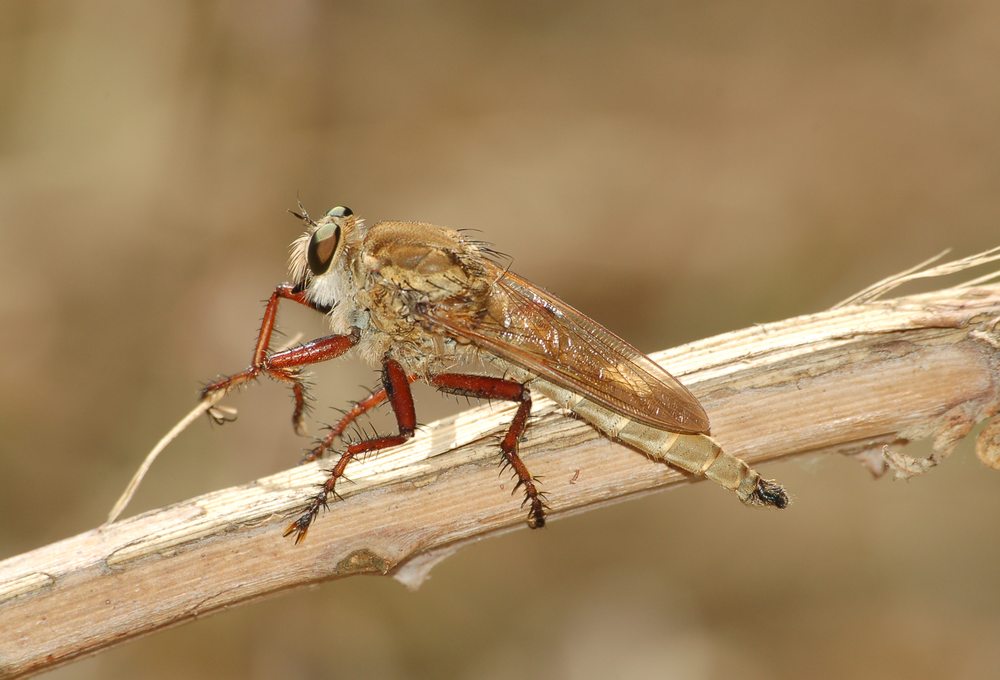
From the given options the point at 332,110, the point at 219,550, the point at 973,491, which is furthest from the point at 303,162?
the point at 973,491

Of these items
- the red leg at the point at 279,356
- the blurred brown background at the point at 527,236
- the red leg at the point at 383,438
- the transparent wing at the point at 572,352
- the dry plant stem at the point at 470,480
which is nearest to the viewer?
the dry plant stem at the point at 470,480

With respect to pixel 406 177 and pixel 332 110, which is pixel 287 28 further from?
pixel 406 177

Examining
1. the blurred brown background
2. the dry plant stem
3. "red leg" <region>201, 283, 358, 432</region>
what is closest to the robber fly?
"red leg" <region>201, 283, 358, 432</region>

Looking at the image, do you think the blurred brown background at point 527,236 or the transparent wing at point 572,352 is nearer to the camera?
the transparent wing at point 572,352

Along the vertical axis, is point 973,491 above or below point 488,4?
below

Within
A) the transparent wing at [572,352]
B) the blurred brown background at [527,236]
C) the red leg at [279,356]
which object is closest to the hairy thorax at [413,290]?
the transparent wing at [572,352]

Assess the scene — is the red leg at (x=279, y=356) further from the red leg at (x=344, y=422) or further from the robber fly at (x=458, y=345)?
the red leg at (x=344, y=422)
